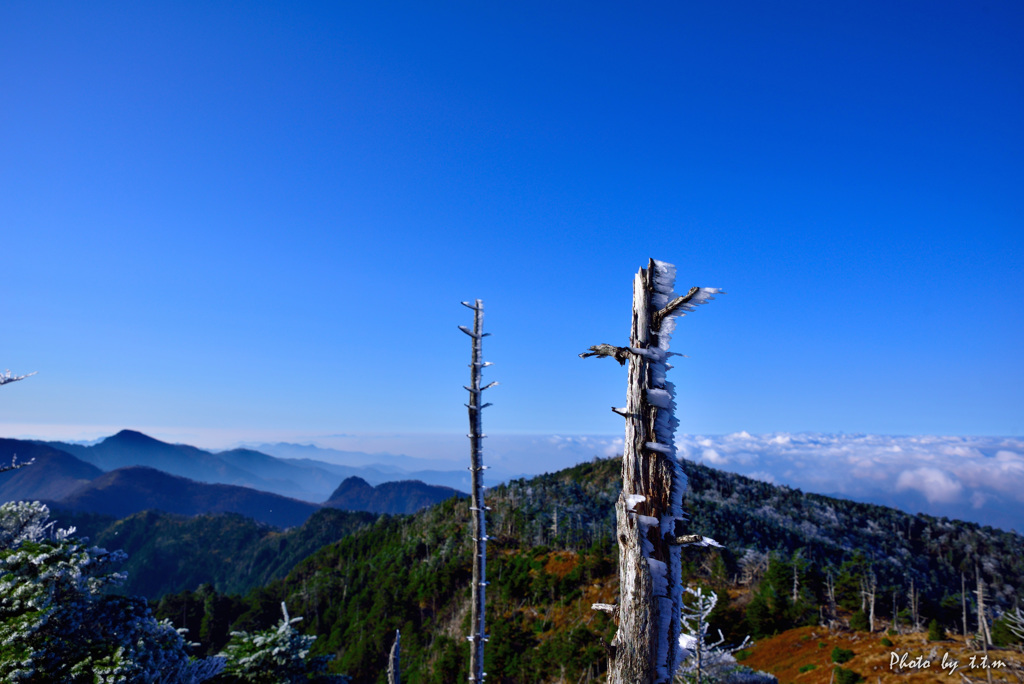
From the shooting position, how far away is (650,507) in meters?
5.12

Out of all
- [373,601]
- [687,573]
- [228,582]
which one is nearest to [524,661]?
[687,573]

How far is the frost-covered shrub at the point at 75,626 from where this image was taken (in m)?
11.6

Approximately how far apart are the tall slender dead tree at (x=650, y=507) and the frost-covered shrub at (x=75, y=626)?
13.1m

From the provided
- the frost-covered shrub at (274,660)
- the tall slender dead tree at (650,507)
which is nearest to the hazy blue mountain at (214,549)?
the frost-covered shrub at (274,660)

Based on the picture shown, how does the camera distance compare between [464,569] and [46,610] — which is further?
[464,569]

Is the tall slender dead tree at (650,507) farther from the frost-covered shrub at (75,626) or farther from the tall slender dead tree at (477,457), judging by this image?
the frost-covered shrub at (75,626)

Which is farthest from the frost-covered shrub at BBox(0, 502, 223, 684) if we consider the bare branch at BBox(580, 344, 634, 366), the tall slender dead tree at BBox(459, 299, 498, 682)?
the bare branch at BBox(580, 344, 634, 366)

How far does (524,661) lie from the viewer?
51.1 m

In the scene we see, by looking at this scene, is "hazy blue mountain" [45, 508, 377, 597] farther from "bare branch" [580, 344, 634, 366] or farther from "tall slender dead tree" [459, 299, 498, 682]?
"bare branch" [580, 344, 634, 366]

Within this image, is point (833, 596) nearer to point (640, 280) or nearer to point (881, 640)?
point (881, 640)

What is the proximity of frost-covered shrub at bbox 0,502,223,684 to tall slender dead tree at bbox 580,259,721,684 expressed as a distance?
13.1m

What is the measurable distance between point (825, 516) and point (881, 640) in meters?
111

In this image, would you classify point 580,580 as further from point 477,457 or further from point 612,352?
point 612,352

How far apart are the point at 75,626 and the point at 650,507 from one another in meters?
16.2
